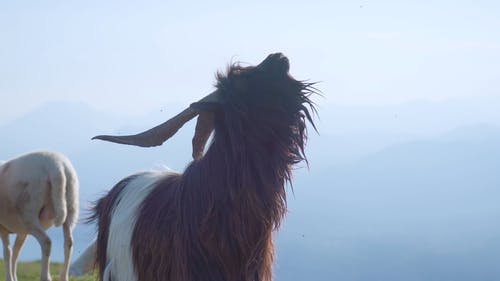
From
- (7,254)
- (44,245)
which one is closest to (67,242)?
(44,245)

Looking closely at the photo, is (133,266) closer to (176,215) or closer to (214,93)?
(176,215)

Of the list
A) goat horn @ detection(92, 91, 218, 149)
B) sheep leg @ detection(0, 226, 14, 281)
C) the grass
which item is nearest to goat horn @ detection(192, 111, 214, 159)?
goat horn @ detection(92, 91, 218, 149)

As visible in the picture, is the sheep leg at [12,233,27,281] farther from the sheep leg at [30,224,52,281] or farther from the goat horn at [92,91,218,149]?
the goat horn at [92,91,218,149]

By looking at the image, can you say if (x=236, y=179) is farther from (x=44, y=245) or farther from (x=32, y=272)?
(x=32, y=272)

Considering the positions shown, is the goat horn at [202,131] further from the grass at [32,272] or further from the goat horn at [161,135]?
the grass at [32,272]

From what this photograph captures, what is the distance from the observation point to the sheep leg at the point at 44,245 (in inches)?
393

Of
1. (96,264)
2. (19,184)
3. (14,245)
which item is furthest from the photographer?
(14,245)

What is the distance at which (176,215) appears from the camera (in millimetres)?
4328

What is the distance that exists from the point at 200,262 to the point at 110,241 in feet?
2.73

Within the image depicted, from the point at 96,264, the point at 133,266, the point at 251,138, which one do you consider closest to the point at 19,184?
the point at 96,264

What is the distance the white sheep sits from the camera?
33.4ft

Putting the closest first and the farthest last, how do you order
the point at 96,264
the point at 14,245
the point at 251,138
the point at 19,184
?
the point at 251,138
the point at 96,264
the point at 19,184
the point at 14,245

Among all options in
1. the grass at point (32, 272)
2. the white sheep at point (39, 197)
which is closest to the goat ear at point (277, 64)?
the white sheep at point (39, 197)

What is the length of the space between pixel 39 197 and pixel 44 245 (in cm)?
56
